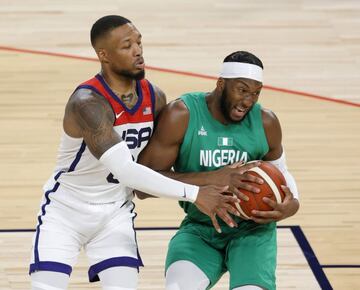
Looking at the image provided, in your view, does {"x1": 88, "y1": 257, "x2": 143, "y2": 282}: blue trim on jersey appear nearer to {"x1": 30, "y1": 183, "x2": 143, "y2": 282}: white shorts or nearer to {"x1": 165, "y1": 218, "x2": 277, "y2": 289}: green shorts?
{"x1": 30, "y1": 183, "x2": 143, "y2": 282}: white shorts

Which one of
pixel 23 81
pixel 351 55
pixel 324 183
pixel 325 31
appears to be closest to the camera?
pixel 324 183

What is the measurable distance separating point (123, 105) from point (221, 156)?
582mm

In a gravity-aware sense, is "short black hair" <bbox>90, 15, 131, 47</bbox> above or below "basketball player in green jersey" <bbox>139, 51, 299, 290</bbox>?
above

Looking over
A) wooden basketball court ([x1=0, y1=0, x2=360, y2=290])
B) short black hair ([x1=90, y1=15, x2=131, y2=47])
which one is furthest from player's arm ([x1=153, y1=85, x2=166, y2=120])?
wooden basketball court ([x1=0, y1=0, x2=360, y2=290])

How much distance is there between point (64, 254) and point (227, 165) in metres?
0.93

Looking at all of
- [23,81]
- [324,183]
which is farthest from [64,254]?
[23,81]

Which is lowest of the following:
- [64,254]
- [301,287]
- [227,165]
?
[301,287]

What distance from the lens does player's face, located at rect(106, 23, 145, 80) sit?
5.50 m

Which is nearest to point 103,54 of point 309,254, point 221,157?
point 221,157

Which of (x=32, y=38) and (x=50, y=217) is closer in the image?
(x=50, y=217)

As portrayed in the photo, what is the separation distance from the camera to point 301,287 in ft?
21.9

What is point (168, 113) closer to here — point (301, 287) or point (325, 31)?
point (301, 287)

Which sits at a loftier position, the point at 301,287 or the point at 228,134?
the point at 228,134

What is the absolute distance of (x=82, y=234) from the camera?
559 cm
